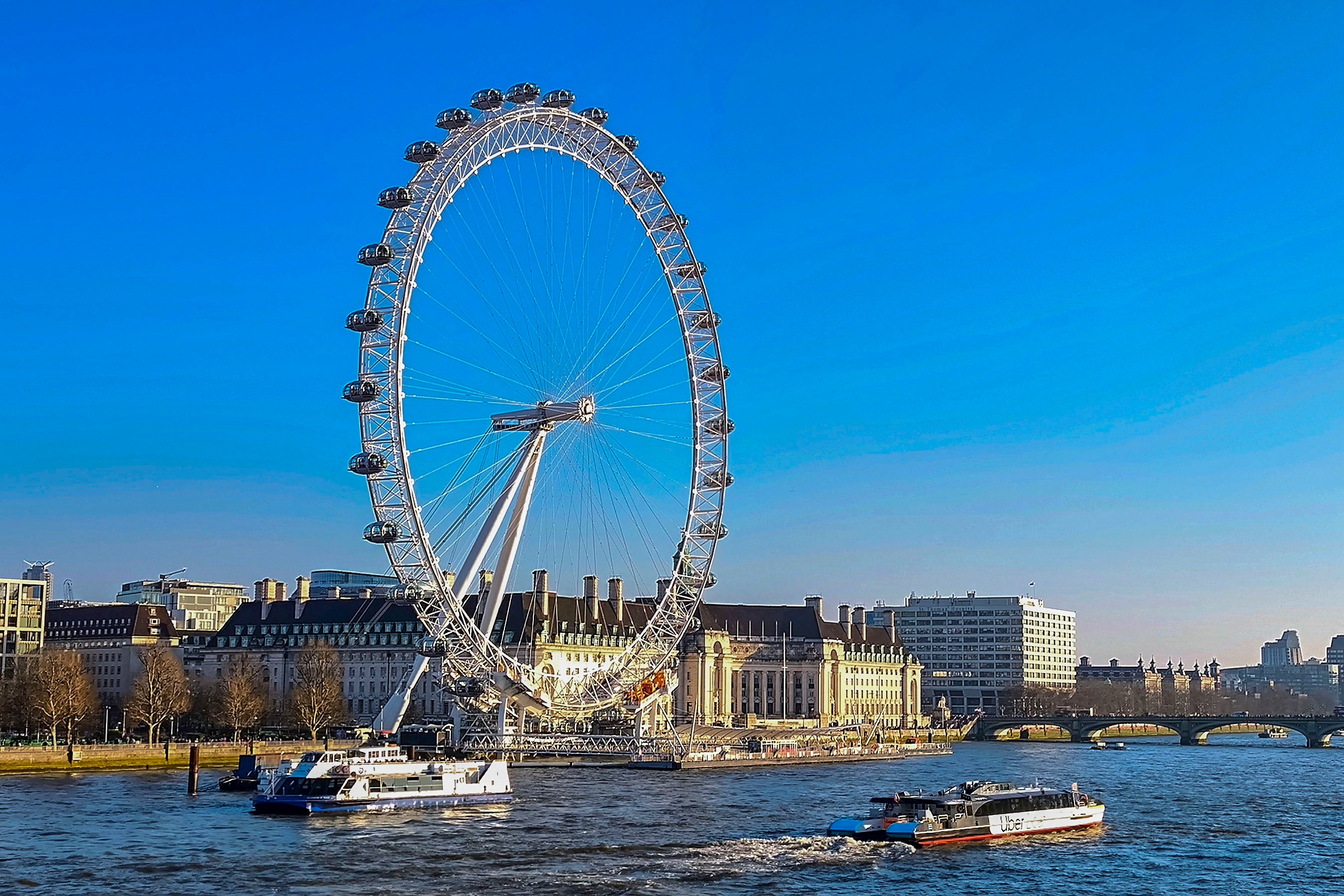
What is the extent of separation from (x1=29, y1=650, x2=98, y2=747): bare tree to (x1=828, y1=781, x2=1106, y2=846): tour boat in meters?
59.2

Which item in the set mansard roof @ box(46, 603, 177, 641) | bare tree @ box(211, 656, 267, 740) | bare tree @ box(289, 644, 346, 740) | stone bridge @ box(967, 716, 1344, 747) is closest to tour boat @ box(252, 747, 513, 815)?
bare tree @ box(211, 656, 267, 740)

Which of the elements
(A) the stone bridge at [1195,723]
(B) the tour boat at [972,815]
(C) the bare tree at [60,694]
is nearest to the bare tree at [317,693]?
(C) the bare tree at [60,694]

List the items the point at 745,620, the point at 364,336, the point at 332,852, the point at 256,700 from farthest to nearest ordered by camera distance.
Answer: the point at 745,620 < the point at 256,700 < the point at 364,336 < the point at 332,852

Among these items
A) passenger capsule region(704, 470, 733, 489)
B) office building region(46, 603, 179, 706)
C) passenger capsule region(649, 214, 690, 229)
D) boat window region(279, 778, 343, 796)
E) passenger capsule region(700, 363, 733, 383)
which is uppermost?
passenger capsule region(649, 214, 690, 229)

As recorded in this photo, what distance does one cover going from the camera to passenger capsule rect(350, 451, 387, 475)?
270 feet

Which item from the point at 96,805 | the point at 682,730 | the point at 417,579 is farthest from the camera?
the point at 682,730

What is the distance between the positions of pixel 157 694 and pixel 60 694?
29.0 feet

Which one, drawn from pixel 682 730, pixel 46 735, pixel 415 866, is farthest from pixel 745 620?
pixel 415 866

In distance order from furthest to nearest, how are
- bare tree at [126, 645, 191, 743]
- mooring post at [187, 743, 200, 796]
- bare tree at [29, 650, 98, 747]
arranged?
1. bare tree at [126, 645, 191, 743]
2. bare tree at [29, 650, 98, 747]
3. mooring post at [187, 743, 200, 796]

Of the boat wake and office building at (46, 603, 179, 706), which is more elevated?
office building at (46, 603, 179, 706)

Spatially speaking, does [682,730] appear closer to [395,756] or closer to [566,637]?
[566,637]

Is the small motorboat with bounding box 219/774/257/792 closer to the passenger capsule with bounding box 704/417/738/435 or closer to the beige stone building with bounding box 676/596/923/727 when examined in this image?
the passenger capsule with bounding box 704/417/738/435

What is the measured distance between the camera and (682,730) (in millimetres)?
140375

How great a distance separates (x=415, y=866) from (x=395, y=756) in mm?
23426
